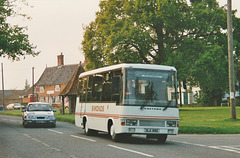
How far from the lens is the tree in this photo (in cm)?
3088

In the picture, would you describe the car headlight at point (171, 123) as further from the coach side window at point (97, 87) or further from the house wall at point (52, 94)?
the house wall at point (52, 94)

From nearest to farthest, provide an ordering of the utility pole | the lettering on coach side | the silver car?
the lettering on coach side
the silver car
the utility pole

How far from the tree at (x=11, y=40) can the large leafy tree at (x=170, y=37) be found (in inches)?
495

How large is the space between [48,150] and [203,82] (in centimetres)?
3303

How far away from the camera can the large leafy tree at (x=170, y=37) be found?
4319 centimetres

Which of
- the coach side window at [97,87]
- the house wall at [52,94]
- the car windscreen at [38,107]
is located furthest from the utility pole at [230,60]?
the house wall at [52,94]

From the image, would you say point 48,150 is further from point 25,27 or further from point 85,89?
point 25,27

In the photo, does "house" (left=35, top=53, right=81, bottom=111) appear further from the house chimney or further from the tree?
the tree

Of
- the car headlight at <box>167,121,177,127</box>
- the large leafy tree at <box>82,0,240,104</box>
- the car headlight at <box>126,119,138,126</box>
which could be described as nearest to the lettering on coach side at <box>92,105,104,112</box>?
the car headlight at <box>126,119,138,126</box>

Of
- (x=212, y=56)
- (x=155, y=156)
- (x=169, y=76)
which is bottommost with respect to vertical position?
(x=155, y=156)

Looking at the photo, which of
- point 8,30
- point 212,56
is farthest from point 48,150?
point 212,56

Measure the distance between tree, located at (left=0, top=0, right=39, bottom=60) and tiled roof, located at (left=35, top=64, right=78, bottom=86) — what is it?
68751mm

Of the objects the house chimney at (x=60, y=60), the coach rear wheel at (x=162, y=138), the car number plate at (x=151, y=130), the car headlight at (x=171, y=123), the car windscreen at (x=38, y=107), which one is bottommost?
the coach rear wheel at (x=162, y=138)

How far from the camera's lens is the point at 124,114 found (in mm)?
15523
